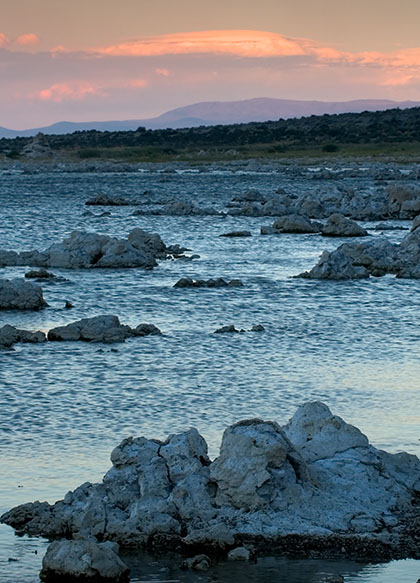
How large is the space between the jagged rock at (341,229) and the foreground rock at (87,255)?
44.6 feet

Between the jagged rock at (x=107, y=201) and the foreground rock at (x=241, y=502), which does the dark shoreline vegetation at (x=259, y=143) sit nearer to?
the jagged rock at (x=107, y=201)

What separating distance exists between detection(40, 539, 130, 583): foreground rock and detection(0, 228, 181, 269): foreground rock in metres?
30.8

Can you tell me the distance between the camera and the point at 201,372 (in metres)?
24.0

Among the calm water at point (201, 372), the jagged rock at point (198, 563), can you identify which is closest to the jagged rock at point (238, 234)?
the calm water at point (201, 372)

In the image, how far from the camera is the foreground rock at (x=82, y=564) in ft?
41.0

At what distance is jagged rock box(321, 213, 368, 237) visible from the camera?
2219 inches

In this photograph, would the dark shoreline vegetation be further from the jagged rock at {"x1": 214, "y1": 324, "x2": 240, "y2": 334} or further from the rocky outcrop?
the jagged rock at {"x1": 214, "y1": 324, "x2": 240, "y2": 334}

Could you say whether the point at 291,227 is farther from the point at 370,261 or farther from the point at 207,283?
the point at 207,283

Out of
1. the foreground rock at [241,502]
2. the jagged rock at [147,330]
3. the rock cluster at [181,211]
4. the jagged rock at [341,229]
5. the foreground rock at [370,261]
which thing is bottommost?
the rock cluster at [181,211]

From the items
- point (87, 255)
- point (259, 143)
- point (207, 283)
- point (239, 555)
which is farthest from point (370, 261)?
point (259, 143)

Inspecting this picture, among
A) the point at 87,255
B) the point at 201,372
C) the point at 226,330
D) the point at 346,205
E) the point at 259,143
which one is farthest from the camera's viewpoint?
the point at 259,143

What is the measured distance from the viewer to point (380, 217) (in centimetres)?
6875

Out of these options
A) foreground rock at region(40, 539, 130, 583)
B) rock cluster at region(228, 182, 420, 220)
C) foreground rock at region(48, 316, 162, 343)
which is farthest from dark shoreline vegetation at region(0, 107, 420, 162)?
foreground rock at region(40, 539, 130, 583)

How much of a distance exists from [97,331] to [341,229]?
30.5 meters
